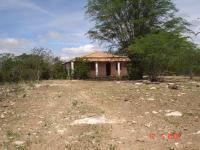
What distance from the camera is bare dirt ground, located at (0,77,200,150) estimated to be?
689cm

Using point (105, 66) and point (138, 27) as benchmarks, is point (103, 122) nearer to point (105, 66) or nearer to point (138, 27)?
point (138, 27)

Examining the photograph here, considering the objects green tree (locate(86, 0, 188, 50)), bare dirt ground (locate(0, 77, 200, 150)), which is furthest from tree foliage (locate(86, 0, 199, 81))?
bare dirt ground (locate(0, 77, 200, 150))

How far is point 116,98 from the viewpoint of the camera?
1119 centimetres

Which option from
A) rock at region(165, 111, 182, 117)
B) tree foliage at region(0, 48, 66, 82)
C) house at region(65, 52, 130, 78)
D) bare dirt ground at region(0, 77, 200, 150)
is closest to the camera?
bare dirt ground at region(0, 77, 200, 150)

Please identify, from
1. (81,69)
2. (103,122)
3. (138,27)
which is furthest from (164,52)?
(103,122)

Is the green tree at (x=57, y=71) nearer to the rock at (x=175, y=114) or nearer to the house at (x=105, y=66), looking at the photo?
the house at (x=105, y=66)

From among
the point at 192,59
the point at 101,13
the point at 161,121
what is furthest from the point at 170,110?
the point at 101,13

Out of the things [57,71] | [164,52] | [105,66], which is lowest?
[57,71]

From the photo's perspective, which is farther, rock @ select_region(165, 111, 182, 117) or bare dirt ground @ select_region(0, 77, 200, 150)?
rock @ select_region(165, 111, 182, 117)

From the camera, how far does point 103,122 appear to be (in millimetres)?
8273

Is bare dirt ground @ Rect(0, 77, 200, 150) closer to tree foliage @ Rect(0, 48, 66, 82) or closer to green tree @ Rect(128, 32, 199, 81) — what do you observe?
green tree @ Rect(128, 32, 199, 81)

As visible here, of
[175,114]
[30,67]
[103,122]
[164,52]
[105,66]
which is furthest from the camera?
[105,66]

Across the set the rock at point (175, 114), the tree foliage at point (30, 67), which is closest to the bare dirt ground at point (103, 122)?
the rock at point (175, 114)

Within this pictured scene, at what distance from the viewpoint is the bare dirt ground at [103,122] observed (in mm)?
6895
